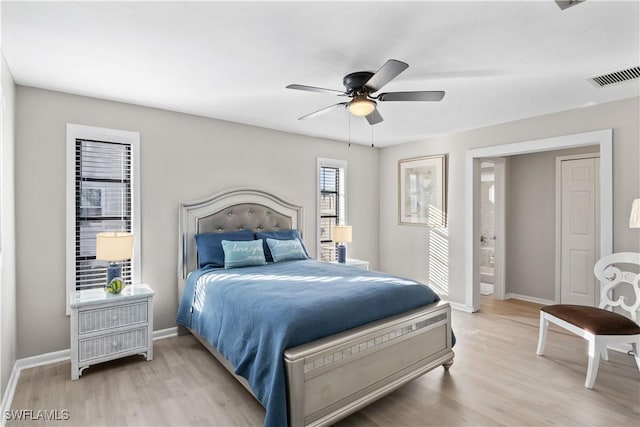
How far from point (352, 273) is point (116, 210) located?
97.6 inches

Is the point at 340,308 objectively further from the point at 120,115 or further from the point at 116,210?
the point at 120,115

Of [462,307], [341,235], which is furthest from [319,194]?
[462,307]

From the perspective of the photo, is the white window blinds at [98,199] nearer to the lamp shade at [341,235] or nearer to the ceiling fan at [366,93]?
the ceiling fan at [366,93]

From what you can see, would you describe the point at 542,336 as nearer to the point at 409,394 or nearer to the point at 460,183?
the point at 409,394

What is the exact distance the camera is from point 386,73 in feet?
7.07

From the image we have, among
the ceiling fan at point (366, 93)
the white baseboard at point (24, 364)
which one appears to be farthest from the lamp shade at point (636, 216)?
the white baseboard at point (24, 364)

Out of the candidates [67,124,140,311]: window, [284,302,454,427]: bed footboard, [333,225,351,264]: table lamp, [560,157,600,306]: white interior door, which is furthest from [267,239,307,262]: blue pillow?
[560,157,600,306]: white interior door

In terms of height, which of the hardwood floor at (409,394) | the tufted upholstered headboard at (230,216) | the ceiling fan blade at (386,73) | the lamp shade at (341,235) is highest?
the ceiling fan blade at (386,73)

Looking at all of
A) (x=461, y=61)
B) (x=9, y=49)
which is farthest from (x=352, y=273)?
(x=9, y=49)

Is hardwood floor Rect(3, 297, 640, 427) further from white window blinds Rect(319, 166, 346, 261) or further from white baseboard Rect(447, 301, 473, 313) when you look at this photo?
white window blinds Rect(319, 166, 346, 261)

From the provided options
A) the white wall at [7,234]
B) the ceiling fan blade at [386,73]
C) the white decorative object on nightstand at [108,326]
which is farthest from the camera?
the white decorative object on nightstand at [108,326]

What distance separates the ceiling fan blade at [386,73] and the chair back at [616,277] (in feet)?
9.37

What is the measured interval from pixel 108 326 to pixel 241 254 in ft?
4.32

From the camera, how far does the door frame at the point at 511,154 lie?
3.42m
